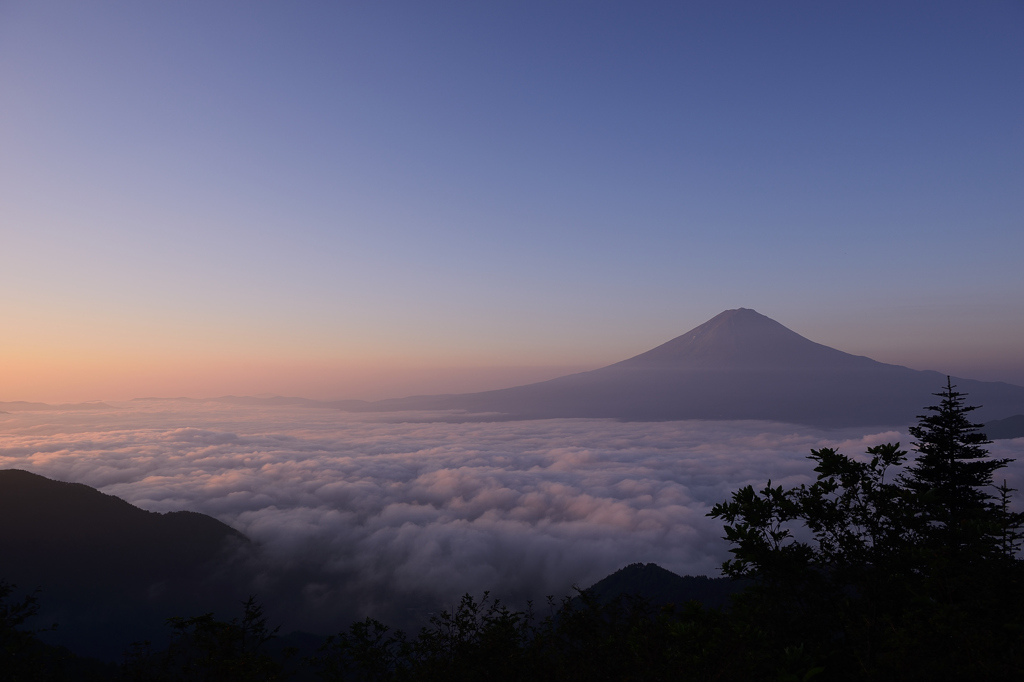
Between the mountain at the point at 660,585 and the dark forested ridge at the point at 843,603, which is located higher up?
the dark forested ridge at the point at 843,603

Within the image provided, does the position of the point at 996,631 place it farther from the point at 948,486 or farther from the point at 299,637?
the point at 299,637

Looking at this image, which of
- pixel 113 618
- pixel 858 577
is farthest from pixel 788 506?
pixel 113 618

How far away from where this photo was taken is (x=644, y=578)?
158500mm

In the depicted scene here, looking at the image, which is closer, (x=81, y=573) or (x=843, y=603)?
(x=843, y=603)

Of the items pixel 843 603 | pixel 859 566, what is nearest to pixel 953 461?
pixel 843 603

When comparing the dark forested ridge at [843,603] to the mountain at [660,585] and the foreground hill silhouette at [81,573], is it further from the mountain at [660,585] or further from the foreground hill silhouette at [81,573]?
the foreground hill silhouette at [81,573]

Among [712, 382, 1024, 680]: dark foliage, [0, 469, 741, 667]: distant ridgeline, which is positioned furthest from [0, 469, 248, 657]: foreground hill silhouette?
[712, 382, 1024, 680]: dark foliage

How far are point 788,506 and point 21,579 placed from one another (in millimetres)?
250630

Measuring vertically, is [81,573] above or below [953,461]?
below

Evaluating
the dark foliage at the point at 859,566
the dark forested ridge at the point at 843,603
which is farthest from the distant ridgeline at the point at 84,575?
the dark foliage at the point at 859,566

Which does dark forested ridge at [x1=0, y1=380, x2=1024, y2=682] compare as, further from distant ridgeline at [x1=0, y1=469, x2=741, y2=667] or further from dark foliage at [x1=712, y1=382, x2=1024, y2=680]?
distant ridgeline at [x1=0, y1=469, x2=741, y2=667]

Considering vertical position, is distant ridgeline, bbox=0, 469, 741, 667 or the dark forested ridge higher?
the dark forested ridge

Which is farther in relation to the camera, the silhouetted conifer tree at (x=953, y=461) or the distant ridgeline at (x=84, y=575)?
the distant ridgeline at (x=84, y=575)

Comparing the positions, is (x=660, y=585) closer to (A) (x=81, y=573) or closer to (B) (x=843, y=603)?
(B) (x=843, y=603)
